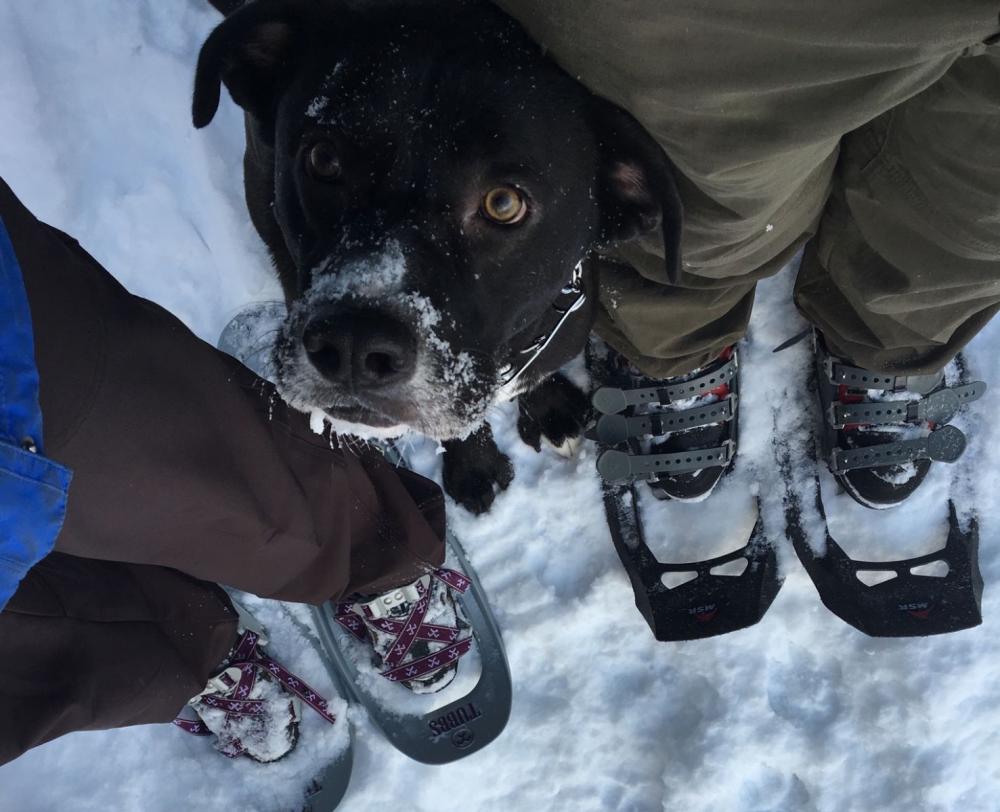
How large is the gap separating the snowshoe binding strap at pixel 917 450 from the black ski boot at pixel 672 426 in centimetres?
41

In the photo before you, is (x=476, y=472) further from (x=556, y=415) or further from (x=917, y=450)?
(x=917, y=450)

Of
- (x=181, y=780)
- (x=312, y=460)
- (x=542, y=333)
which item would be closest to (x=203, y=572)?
(x=312, y=460)

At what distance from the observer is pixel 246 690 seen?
249cm

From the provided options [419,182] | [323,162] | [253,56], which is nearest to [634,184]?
[419,182]

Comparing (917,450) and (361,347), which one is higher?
(361,347)

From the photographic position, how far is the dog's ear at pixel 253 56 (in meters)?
1.42

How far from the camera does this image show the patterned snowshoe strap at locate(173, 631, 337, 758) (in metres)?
2.48

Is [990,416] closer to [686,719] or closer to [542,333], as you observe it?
[686,719]

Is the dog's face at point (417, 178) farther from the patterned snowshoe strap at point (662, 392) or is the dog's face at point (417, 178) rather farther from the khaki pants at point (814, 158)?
the patterned snowshoe strap at point (662, 392)

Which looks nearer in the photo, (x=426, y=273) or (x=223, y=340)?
(x=426, y=273)

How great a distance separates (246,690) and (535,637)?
3.22ft

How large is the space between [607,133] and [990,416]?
1.95 metres

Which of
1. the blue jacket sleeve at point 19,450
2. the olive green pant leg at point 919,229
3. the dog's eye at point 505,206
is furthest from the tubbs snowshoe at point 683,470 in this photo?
the blue jacket sleeve at point 19,450

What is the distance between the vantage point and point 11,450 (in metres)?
1.17
